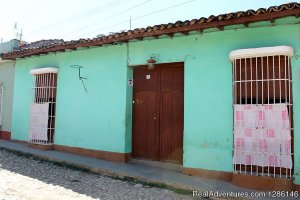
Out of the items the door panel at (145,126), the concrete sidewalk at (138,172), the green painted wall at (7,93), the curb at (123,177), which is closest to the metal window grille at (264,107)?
the concrete sidewalk at (138,172)

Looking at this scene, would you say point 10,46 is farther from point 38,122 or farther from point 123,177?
point 123,177

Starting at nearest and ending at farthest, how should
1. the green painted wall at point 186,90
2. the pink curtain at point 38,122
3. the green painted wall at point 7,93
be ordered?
the green painted wall at point 186,90 < the pink curtain at point 38,122 < the green painted wall at point 7,93

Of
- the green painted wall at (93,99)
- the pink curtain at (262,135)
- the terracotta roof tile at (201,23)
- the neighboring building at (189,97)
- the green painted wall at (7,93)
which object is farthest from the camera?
the green painted wall at (7,93)

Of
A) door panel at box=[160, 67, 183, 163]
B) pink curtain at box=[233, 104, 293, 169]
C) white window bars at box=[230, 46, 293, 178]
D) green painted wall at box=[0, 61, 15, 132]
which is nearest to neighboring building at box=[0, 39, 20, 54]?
green painted wall at box=[0, 61, 15, 132]

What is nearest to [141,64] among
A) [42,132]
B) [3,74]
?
[42,132]

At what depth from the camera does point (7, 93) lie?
11648 mm

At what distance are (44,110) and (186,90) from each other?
17.0ft

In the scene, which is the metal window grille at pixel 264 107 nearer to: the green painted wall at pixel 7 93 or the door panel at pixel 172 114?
the door panel at pixel 172 114

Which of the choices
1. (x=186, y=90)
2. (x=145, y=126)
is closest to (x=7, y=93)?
(x=145, y=126)

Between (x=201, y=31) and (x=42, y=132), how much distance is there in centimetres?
610

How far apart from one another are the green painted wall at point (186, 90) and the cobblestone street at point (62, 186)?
1454mm

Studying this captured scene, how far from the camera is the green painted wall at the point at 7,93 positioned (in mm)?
11438

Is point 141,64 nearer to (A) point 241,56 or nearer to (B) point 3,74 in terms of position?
(A) point 241,56

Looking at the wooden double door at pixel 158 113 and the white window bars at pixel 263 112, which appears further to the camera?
the wooden double door at pixel 158 113
